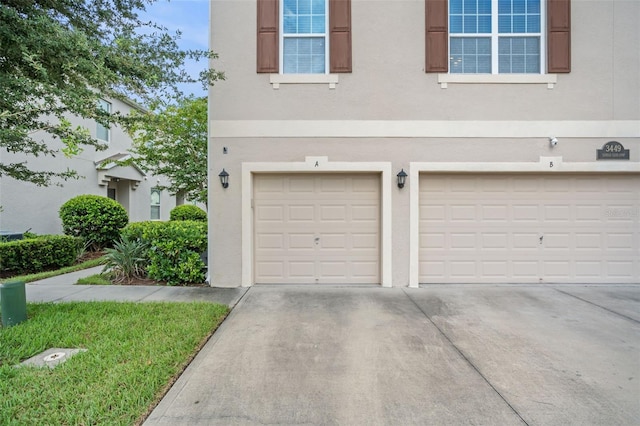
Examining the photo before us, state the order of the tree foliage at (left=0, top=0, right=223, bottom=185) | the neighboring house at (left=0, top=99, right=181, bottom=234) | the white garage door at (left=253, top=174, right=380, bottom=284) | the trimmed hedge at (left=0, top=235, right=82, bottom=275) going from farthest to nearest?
1. the neighboring house at (left=0, top=99, right=181, bottom=234)
2. the trimmed hedge at (left=0, top=235, right=82, bottom=275)
3. the white garage door at (left=253, top=174, right=380, bottom=284)
4. the tree foliage at (left=0, top=0, right=223, bottom=185)

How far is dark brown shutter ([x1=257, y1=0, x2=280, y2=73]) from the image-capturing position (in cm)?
609

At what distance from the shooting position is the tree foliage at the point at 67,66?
Answer: 152 inches

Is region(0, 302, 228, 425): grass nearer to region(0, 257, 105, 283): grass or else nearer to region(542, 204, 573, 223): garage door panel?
region(0, 257, 105, 283): grass

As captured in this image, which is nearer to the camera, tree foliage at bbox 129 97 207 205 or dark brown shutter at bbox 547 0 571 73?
dark brown shutter at bbox 547 0 571 73

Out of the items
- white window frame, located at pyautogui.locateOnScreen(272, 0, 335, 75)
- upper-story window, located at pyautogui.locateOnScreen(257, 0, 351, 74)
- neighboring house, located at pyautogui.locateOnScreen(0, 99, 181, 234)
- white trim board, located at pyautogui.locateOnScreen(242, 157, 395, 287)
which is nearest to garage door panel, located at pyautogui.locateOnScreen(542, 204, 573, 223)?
white trim board, located at pyautogui.locateOnScreen(242, 157, 395, 287)

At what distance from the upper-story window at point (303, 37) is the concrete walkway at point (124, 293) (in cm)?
454

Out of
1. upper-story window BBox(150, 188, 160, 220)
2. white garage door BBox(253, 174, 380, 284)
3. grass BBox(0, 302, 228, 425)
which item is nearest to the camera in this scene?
grass BBox(0, 302, 228, 425)

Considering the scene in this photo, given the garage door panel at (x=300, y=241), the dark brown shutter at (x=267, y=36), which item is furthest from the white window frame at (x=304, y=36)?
the garage door panel at (x=300, y=241)

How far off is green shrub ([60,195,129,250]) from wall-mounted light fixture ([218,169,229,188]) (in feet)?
17.9

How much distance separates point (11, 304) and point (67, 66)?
3167 mm

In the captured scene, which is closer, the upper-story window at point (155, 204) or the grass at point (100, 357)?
the grass at point (100, 357)

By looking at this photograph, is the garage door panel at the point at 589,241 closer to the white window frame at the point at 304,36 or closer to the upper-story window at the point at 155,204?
the white window frame at the point at 304,36

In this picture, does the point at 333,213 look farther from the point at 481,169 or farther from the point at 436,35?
the point at 436,35

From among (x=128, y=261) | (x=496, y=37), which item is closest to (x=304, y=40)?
(x=496, y=37)
